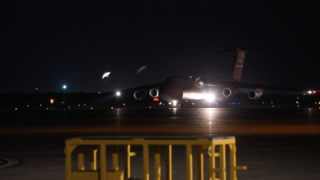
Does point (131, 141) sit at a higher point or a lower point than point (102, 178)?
higher

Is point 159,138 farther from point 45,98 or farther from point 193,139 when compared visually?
point 45,98

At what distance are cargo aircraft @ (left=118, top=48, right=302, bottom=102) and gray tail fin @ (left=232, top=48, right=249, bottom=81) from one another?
5500 mm

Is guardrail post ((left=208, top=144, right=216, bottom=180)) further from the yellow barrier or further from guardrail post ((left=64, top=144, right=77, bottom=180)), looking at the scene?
guardrail post ((left=64, top=144, right=77, bottom=180))

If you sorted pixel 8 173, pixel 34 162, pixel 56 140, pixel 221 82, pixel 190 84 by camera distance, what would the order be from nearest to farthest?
pixel 8 173 → pixel 34 162 → pixel 56 140 → pixel 190 84 → pixel 221 82

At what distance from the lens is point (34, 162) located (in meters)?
11.4

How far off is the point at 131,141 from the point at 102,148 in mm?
Answer: 410

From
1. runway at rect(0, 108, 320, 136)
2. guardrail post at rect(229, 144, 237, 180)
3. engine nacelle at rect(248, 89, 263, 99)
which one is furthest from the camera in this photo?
engine nacelle at rect(248, 89, 263, 99)

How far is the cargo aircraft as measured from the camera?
5319 cm

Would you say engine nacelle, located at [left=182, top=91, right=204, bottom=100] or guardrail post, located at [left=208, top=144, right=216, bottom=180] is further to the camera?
engine nacelle, located at [left=182, top=91, right=204, bottom=100]

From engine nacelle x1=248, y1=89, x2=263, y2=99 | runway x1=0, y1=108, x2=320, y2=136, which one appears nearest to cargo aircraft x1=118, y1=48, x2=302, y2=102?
engine nacelle x1=248, y1=89, x2=263, y2=99

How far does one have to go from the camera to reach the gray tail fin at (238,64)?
67.5 metres

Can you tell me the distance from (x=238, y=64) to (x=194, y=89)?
595 inches

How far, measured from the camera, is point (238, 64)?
222 ft

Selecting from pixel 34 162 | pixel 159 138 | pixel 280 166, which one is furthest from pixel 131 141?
pixel 34 162
